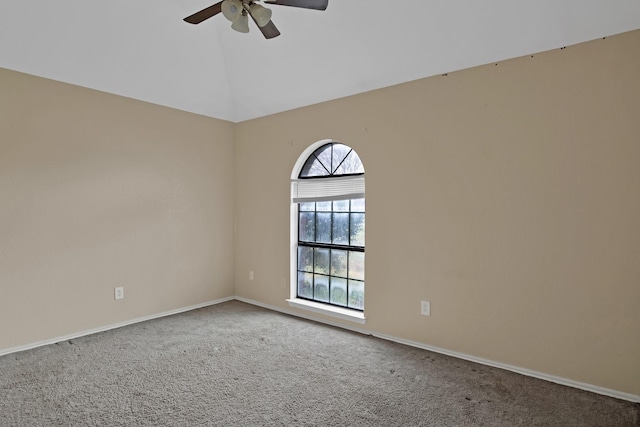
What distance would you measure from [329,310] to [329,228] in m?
0.87

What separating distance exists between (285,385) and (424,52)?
274 centimetres

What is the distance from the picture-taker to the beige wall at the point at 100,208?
3.00 metres

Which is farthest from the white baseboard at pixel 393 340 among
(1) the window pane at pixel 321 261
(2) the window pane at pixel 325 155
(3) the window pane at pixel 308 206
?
(2) the window pane at pixel 325 155

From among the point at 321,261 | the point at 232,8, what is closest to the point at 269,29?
the point at 232,8

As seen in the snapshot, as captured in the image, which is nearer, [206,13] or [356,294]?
[206,13]

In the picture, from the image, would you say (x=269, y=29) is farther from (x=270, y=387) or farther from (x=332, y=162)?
(x=270, y=387)

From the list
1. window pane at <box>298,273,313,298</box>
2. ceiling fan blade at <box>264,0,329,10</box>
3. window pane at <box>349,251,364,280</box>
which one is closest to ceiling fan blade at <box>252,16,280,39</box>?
ceiling fan blade at <box>264,0,329,10</box>

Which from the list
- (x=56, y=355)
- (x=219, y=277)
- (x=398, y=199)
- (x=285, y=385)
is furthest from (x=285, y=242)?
(x=56, y=355)

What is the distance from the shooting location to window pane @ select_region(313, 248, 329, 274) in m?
3.94

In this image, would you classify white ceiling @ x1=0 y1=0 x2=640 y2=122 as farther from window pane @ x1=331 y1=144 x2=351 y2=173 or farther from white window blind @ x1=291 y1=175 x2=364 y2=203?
white window blind @ x1=291 y1=175 x2=364 y2=203

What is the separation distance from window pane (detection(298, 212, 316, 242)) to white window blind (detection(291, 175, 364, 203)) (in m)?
0.20

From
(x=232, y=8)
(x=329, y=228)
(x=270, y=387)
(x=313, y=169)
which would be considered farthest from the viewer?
(x=313, y=169)

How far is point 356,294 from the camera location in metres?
3.70

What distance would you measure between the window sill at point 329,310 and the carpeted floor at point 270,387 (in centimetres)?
23
